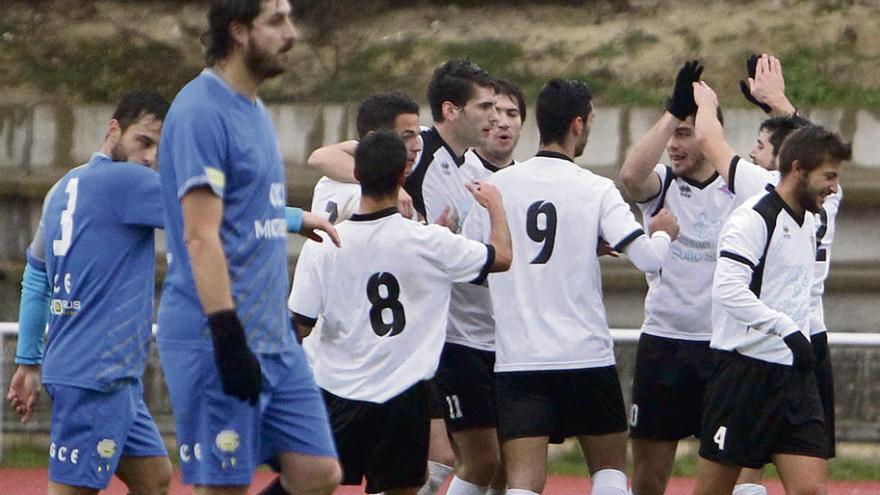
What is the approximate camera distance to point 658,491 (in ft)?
27.1

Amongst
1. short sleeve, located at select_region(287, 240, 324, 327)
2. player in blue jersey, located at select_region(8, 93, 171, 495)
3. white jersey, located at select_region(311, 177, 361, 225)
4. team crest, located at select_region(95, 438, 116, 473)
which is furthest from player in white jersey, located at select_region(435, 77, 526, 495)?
team crest, located at select_region(95, 438, 116, 473)

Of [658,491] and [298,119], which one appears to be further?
[298,119]

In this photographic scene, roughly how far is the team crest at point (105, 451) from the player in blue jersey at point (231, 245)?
1.29 m

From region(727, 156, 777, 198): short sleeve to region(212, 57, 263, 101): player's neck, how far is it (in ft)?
10.0

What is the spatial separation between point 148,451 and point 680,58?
810cm

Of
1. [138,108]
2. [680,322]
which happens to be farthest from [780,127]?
[138,108]

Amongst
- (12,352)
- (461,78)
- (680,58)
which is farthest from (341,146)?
(680,58)

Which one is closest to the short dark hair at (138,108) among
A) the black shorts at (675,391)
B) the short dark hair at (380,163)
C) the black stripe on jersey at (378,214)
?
the short dark hair at (380,163)

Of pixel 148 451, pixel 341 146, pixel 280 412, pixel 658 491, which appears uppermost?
pixel 341 146

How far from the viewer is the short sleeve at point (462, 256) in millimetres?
7055

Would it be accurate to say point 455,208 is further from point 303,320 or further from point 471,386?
point 303,320

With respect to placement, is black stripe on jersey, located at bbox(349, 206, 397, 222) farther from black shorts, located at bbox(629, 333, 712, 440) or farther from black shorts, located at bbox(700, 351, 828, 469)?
black shorts, located at bbox(629, 333, 712, 440)

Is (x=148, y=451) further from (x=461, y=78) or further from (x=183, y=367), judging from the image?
(x=461, y=78)

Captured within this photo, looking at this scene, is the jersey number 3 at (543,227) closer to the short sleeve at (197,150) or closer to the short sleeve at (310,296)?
the short sleeve at (310,296)
